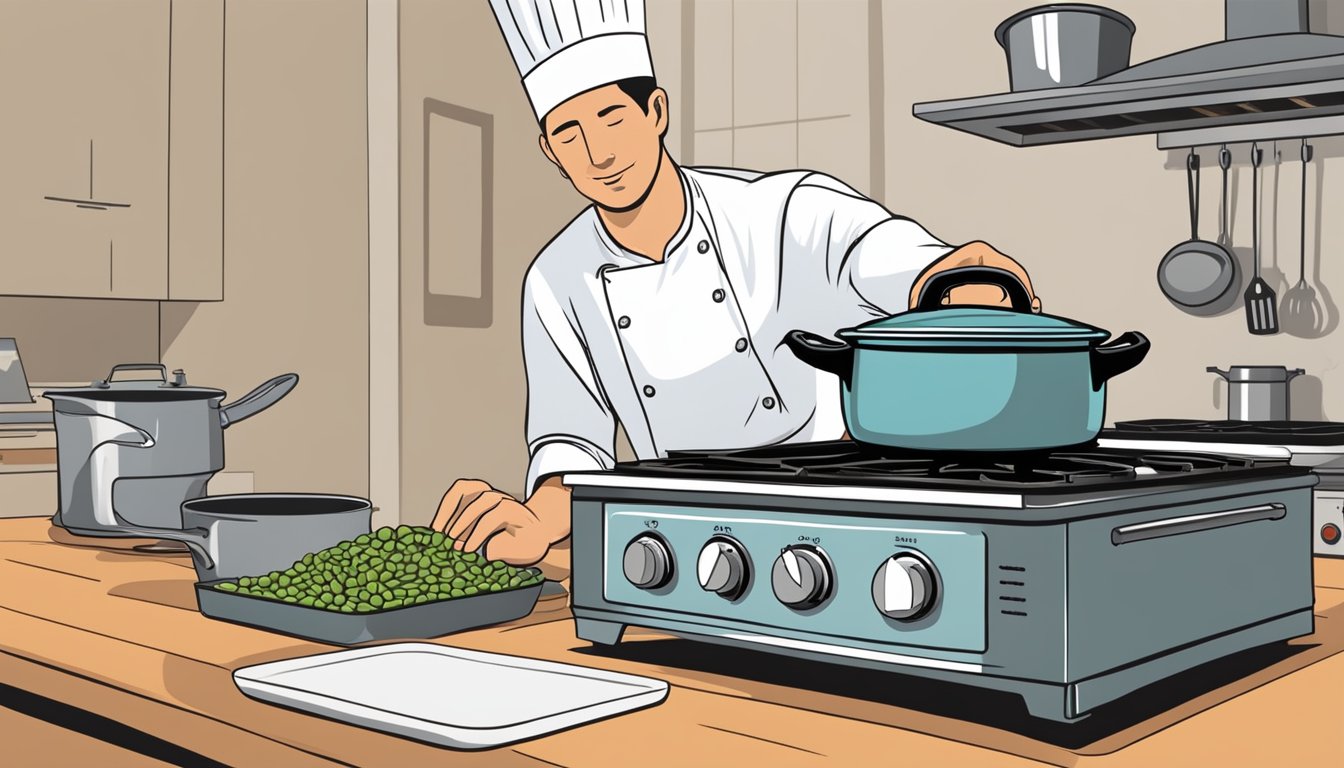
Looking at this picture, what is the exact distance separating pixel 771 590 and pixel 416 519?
329 centimetres

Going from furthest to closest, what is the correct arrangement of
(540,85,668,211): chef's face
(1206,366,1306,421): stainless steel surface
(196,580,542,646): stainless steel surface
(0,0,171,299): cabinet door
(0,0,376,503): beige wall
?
(0,0,376,503): beige wall, (1206,366,1306,421): stainless steel surface, (0,0,171,299): cabinet door, (540,85,668,211): chef's face, (196,580,542,646): stainless steel surface

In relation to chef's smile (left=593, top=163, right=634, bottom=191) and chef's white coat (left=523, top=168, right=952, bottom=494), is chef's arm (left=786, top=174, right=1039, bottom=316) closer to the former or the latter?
chef's white coat (left=523, top=168, right=952, bottom=494)

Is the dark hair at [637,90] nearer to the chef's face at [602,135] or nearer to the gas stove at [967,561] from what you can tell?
the chef's face at [602,135]

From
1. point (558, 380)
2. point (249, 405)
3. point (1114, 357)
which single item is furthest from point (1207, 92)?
point (249, 405)

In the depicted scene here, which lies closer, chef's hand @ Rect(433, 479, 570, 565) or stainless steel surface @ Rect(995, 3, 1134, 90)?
chef's hand @ Rect(433, 479, 570, 565)

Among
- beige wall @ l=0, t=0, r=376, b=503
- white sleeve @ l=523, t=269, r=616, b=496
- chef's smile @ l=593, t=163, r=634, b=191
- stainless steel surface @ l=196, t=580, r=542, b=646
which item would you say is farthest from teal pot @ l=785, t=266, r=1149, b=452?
beige wall @ l=0, t=0, r=376, b=503

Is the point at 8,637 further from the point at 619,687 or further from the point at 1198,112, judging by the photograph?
the point at 1198,112

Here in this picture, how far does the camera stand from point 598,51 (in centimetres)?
176

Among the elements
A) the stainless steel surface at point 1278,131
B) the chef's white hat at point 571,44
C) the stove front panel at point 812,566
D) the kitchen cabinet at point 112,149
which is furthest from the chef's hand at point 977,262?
the kitchen cabinet at point 112,149

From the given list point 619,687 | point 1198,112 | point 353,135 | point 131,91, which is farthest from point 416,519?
point 619,687

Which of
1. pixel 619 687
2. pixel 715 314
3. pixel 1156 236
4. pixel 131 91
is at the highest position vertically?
pixel 131 91

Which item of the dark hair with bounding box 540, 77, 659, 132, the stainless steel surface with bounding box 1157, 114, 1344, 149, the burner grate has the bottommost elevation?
the burner grate

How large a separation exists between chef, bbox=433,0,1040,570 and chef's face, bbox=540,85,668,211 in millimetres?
57

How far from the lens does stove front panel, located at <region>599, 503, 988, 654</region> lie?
675 mm
